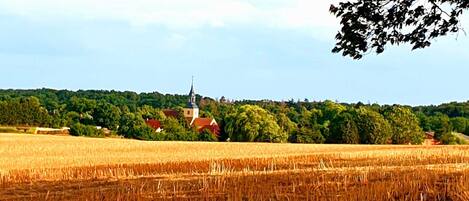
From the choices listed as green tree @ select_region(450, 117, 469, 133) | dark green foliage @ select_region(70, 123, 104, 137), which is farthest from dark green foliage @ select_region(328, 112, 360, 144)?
green tree @ select_region(450, 117, 469, 133)

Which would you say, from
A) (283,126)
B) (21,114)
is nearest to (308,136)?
(283,126)

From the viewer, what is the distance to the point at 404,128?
326 ft

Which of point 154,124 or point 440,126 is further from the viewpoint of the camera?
point 154,124

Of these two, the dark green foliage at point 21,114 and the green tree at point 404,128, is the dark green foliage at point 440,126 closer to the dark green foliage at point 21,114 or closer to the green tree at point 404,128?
the green tree at point 404,128

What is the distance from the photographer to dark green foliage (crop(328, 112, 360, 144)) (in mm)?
92688

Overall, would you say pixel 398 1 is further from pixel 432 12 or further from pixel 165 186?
pixel 165 186

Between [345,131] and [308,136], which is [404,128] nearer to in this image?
[345,131]

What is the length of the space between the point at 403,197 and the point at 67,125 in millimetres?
111939

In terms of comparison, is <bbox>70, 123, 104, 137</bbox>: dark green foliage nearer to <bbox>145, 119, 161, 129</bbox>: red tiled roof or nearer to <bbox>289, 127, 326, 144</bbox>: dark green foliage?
<bbox>145, 119, 161, 129</bbox>: red tiled roof

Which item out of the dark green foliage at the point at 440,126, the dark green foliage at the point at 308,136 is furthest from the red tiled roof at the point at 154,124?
the dark green foliage at the point at 440,126

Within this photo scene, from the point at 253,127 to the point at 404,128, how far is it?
21370 mm

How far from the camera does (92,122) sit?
131 m

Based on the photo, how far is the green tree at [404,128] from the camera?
9806 cm

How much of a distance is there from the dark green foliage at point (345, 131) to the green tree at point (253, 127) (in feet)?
23.5
